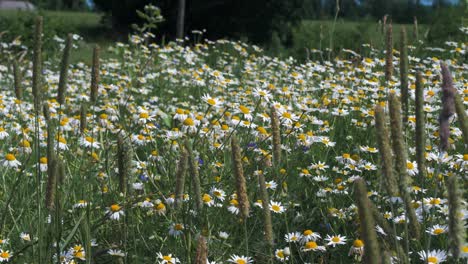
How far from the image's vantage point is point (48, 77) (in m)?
6.14

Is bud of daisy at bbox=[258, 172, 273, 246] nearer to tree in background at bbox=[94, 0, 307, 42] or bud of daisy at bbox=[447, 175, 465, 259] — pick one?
bud of daisy at bbox=[447, 175, 465, 259]

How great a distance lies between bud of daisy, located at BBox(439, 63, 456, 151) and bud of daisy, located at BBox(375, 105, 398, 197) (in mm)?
148

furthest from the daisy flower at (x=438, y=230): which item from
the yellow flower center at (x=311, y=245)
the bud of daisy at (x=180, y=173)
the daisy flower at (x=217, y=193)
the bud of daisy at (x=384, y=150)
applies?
the bud of daisy at (x=384, y=150)

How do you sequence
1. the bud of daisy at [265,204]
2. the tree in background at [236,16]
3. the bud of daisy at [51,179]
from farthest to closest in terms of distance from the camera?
the tree in background at [236,16], the bud of daisy at [51,179], the bud of daisy at [265,204]

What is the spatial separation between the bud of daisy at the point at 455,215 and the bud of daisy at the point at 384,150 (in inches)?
6.5

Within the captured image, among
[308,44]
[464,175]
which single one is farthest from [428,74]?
[308,44]

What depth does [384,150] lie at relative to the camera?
3.92ft

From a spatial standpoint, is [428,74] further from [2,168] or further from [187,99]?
[2,168]

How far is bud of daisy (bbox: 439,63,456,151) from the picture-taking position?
127cm

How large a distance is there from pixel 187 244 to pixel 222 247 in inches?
13.1

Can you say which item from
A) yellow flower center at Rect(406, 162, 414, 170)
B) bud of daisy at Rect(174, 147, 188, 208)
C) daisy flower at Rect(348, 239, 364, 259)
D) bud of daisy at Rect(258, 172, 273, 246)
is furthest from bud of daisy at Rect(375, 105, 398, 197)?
yellow flower center at Rect(406, 162, 414, 170)

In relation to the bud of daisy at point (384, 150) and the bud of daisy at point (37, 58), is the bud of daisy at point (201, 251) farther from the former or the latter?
the bud of daisy at point (37, 58)

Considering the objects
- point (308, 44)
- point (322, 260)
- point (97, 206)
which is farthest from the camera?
point (308, 44)

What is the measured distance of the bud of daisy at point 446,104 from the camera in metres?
1.27
